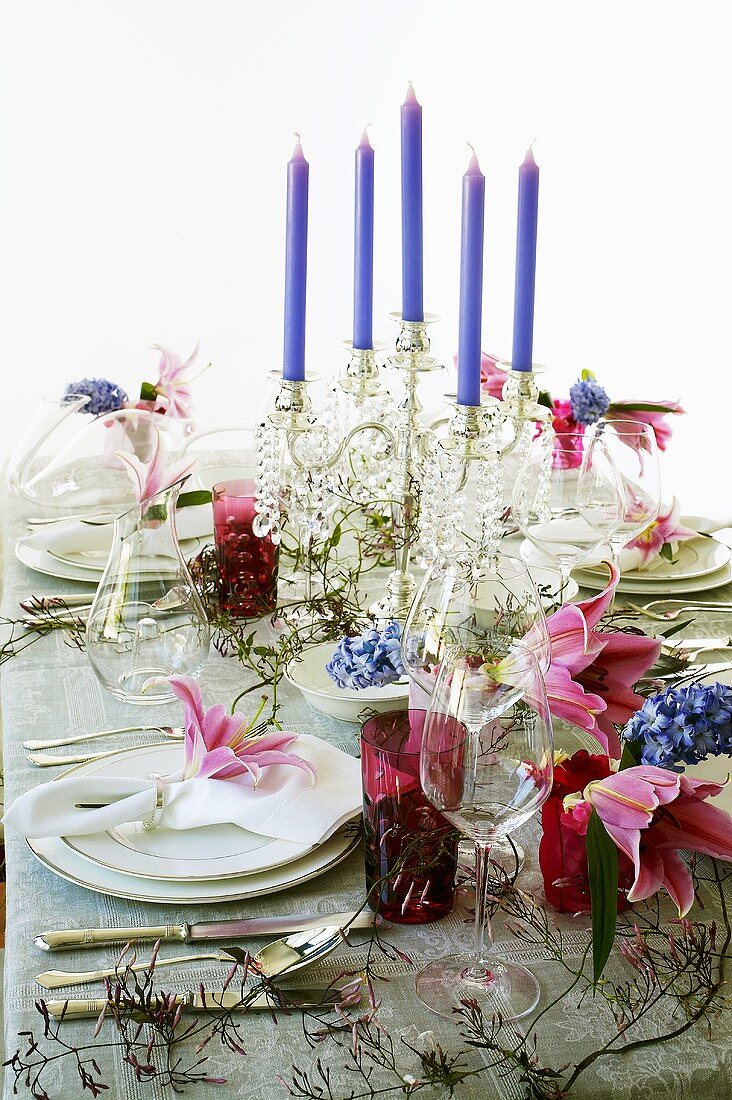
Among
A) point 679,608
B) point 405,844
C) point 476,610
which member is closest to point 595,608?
point 476,610

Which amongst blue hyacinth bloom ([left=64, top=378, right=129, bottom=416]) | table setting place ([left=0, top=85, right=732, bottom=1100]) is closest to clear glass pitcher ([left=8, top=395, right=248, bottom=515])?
table setting place ([left=0, top=85, right=732, bottom=1100])

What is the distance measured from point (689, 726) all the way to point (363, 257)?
0.83 metres

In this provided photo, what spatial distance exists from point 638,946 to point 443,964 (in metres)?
0.14

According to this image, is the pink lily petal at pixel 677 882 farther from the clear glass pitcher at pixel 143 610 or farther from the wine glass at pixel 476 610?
the clear glass pitcher at pixel 143 610

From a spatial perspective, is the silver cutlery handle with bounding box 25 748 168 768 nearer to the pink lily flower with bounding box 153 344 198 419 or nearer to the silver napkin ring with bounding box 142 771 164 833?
the silver napkin ring with bounding box 142 771 164 833

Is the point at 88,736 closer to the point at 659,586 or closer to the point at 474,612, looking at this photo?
the point at 474,612

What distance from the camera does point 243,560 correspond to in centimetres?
140

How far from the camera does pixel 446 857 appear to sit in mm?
825

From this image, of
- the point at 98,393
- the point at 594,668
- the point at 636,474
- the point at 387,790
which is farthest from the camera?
the point at 98,393

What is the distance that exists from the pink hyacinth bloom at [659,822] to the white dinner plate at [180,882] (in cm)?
22

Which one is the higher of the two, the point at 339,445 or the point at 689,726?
the point at 339,445

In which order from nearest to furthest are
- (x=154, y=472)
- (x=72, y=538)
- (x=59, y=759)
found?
A: (x=59, y=759) → (x=154, y=472) → (x=72, y=538)

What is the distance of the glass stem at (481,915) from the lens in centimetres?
76

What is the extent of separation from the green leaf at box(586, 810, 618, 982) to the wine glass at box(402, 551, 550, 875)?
7 centimetres
